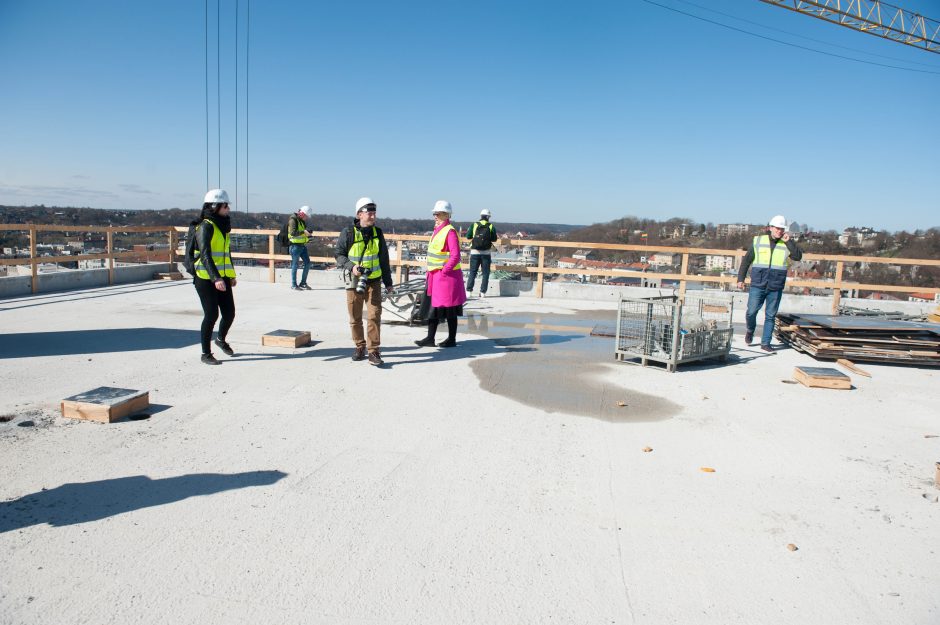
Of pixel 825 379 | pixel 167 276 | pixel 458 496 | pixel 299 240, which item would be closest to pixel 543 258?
pixel 299 240

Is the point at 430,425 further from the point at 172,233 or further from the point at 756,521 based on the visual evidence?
the point at 172,233

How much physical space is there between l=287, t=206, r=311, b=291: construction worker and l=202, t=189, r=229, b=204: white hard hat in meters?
6.87

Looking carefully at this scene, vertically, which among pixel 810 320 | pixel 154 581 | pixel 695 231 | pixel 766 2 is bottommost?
pixel 154 581

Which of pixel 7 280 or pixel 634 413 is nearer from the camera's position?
pixel 634 413

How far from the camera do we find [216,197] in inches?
261

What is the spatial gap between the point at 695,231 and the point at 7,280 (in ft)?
55.5

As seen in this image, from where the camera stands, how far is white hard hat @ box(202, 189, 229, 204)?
6.62 metres

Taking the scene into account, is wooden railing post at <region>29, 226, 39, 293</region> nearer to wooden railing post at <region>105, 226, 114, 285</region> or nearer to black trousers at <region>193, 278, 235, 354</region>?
wooden railing post at <region>105, 226, 114, 285</region>

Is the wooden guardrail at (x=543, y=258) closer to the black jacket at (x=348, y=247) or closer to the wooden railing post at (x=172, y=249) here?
the wooden railing post at (x=172, y=249)

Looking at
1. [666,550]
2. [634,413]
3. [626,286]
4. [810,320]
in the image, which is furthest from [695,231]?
[666,550]

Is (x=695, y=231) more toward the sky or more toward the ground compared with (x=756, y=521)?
more toward the sky

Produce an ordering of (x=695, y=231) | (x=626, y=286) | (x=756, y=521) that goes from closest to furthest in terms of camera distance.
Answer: (x=756, y=521) < (x=626, y=286) < (x=695, y=231)

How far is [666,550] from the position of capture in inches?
127

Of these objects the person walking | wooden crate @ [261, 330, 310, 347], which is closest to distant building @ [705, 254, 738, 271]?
the person walking
